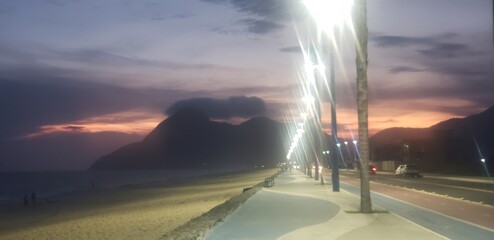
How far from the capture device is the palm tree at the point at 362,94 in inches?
837

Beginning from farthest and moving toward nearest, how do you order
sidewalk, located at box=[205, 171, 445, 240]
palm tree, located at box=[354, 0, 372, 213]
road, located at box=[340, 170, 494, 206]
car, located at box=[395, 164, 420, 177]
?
1. car, located at box=[395, 164, 420, 177]
2. road, located at box=[340, 170, 494, 206]
3. palm tree, located at box=[354, 0, 372, 213]
4. sidewalk, located at box=[205, 171, 445, 240]

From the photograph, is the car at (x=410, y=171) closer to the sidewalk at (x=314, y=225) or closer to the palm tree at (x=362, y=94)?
the sidewalk at (x=314, y=225)

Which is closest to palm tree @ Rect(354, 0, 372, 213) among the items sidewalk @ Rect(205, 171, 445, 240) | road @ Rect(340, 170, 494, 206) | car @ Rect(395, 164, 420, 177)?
sidewalk @ Rect(205, 171, 445, 240)

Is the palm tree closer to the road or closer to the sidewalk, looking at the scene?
the sidewalk

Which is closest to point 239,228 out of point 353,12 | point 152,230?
point 353,12

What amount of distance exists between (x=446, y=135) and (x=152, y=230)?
11356 cm

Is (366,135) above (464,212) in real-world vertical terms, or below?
above

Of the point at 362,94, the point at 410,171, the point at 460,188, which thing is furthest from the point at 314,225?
the point at 410,171

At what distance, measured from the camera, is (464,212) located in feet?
74.5

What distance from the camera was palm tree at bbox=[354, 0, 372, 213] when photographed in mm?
21250

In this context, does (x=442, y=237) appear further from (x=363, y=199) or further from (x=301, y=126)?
(x=301, y=126)

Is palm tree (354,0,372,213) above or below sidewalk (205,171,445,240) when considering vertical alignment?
above

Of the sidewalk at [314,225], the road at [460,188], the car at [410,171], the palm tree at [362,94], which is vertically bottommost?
the sidewalk at [314,225]

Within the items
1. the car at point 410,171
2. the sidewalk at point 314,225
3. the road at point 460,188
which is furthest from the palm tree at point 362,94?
the car at point 410,171
